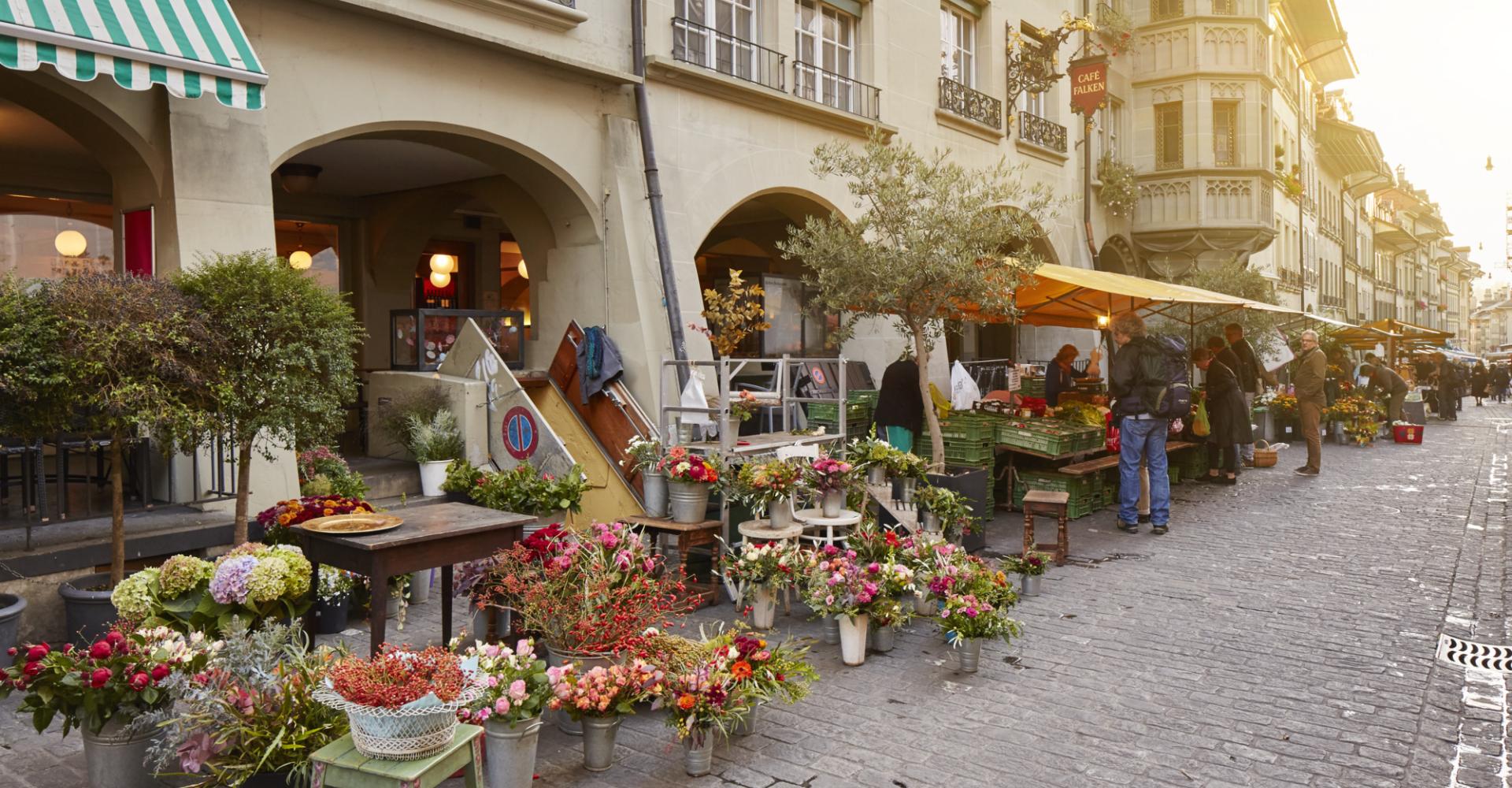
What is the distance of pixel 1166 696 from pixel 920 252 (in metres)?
4.91

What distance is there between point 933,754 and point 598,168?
26.9ft

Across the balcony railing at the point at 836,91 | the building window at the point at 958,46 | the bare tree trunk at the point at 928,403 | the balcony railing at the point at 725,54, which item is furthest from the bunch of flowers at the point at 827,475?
the building window at the point at 958,46

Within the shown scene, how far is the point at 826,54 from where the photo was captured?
1432cm

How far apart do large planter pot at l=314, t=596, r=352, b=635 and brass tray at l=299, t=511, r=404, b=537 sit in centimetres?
167

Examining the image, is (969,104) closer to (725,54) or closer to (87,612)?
(725,54)

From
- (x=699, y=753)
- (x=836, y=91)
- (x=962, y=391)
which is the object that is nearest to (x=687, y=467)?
(x=699, y=753)

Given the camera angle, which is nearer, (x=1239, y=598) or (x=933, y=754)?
(x=933, y=754)

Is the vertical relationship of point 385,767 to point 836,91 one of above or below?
below

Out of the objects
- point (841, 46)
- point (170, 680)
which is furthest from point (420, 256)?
point (170, 680)

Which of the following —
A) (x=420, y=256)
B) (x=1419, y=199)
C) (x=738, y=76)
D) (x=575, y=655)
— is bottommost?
(x=575, y=655)

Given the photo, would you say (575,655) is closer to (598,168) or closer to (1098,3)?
(598,168)

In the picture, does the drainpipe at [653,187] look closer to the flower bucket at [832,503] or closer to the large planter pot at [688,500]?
the large planter pot at [688,500]

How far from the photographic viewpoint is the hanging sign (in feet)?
61.3

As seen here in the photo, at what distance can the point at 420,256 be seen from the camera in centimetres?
1562
